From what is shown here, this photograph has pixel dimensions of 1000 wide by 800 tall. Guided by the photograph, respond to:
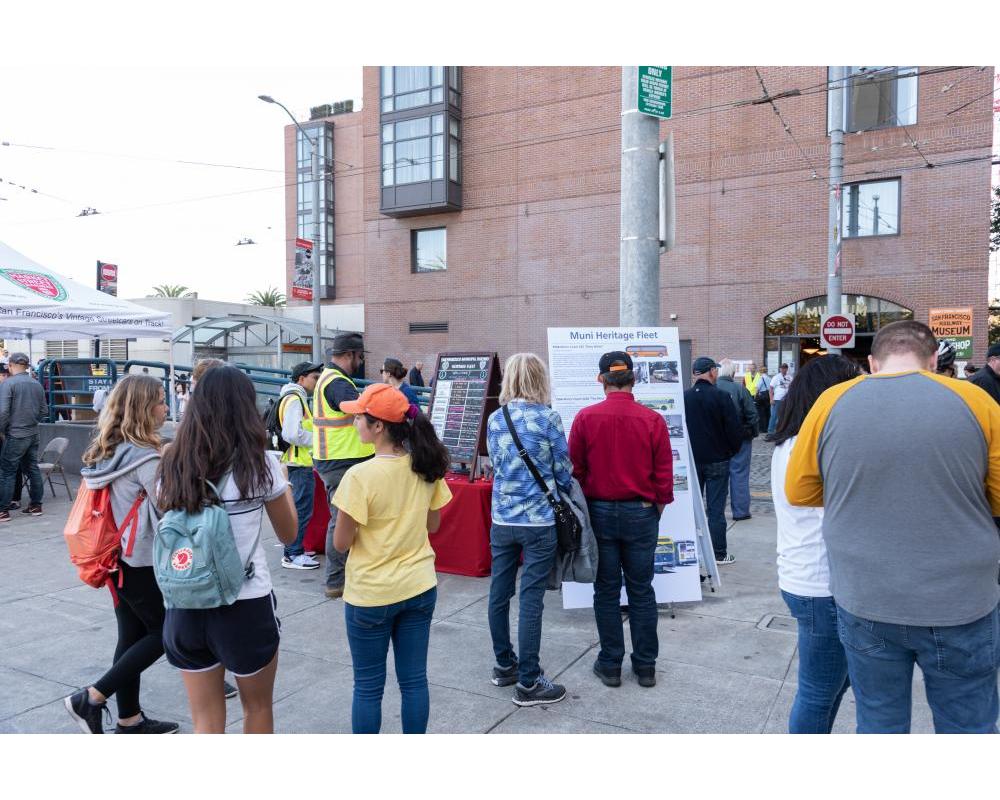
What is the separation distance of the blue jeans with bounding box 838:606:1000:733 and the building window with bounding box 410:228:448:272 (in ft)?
81.0

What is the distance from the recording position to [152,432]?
3369mm

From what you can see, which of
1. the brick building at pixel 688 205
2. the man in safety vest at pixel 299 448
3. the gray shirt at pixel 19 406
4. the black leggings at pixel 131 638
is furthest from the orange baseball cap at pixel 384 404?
the brick building at pixel 688 205

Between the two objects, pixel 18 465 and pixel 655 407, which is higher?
pixel 655 407

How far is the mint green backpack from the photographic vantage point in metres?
2.57

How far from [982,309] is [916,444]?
1911 cm

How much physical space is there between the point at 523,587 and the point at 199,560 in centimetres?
184

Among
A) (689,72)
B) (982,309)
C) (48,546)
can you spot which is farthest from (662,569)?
(689,72)

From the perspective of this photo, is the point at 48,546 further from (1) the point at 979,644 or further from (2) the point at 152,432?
(1) the point at 979,644

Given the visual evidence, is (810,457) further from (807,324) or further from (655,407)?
(807,324)

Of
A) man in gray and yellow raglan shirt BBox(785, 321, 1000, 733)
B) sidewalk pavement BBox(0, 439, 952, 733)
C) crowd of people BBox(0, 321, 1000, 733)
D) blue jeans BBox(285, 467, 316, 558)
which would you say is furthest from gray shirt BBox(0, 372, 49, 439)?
man in gray and yellow raglan shirt BBox(785, 321, 1000, 733)

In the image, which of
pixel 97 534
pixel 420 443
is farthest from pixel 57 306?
pixel 420 443

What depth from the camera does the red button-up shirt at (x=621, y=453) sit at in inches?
156

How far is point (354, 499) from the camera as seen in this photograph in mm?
2854

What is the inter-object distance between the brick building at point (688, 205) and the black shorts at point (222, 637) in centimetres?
1774
